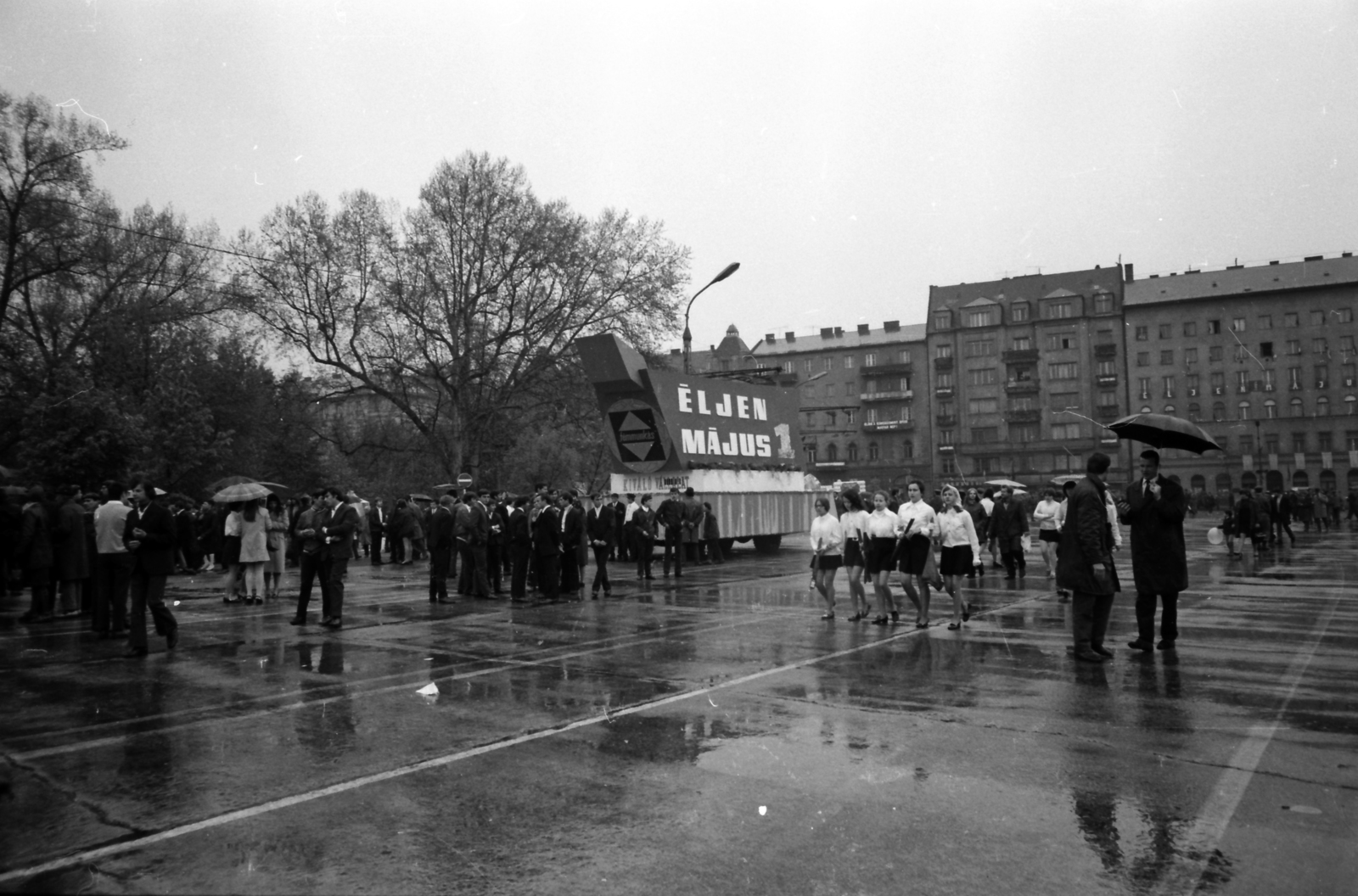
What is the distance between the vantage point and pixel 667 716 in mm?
6898

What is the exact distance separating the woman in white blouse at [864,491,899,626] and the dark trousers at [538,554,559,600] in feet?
18.5

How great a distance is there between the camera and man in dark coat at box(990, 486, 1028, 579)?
18.3m

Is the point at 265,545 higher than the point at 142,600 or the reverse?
higher

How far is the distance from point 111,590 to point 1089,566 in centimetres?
1151

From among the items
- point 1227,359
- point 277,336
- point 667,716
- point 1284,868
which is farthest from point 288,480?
point 1227,359

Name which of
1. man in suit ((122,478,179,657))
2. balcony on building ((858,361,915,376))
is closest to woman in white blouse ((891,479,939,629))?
man in suit ((122,478,179,657))

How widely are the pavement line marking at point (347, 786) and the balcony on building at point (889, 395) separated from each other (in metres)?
82.7

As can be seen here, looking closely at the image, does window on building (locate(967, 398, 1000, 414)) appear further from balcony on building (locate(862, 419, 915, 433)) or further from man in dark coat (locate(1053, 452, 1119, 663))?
man in dark coat (locate(1053, 452, 1119, 663))

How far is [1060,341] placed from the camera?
270ft

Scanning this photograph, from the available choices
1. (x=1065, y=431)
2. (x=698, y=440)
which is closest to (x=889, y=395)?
(x=1065, y=431)

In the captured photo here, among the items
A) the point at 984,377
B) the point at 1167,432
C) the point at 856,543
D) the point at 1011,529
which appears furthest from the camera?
the point at 984,377

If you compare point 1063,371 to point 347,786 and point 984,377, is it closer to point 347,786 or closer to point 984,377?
point 984,377

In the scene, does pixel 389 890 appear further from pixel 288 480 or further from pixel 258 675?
pixel 288 480

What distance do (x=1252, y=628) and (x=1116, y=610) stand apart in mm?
2144
